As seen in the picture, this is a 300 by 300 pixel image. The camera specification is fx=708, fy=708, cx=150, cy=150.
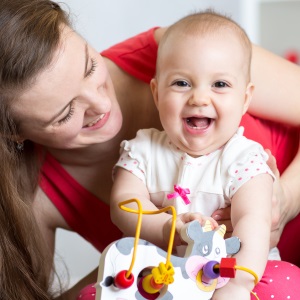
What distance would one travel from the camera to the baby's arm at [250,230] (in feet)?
3.56

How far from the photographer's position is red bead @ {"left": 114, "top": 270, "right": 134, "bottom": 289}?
3.18ft

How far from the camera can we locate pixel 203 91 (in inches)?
48.3

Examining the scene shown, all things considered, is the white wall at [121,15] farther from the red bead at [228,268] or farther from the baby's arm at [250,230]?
the red bead at [228,268]

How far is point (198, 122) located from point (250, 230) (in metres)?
0.22

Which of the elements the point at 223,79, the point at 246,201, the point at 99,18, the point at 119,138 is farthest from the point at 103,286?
the point at 99,18

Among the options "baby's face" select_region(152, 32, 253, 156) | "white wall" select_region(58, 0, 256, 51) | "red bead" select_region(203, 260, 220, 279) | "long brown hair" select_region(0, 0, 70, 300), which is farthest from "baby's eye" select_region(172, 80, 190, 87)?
"white wall" select_region(58, 0, 256, 51)

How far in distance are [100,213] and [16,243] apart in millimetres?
255

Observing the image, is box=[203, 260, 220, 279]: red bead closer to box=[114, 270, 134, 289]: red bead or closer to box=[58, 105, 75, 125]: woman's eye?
box=[114, 270, 134, 289]: red bead

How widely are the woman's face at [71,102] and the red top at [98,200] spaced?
0.63ft

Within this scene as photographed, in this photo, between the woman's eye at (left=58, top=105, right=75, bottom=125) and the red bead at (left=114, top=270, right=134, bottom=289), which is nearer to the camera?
the red bead at (left=114, top=270, right=134, bottom=289)

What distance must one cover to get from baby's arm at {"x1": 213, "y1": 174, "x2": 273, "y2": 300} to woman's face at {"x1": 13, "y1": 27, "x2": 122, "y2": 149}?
32cm

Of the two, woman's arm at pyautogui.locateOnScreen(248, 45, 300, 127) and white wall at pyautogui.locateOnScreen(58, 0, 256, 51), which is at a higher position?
woman's arm at pyautogui.locateOnScreen(248, 45, 300, 127)

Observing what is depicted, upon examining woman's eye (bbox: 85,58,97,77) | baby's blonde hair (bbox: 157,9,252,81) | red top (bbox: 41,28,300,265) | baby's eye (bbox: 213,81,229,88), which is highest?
baby's blonde hair (bbox: 157,9,252,81)

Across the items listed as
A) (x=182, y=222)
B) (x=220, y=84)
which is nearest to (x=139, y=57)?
(x=220, y=84)
